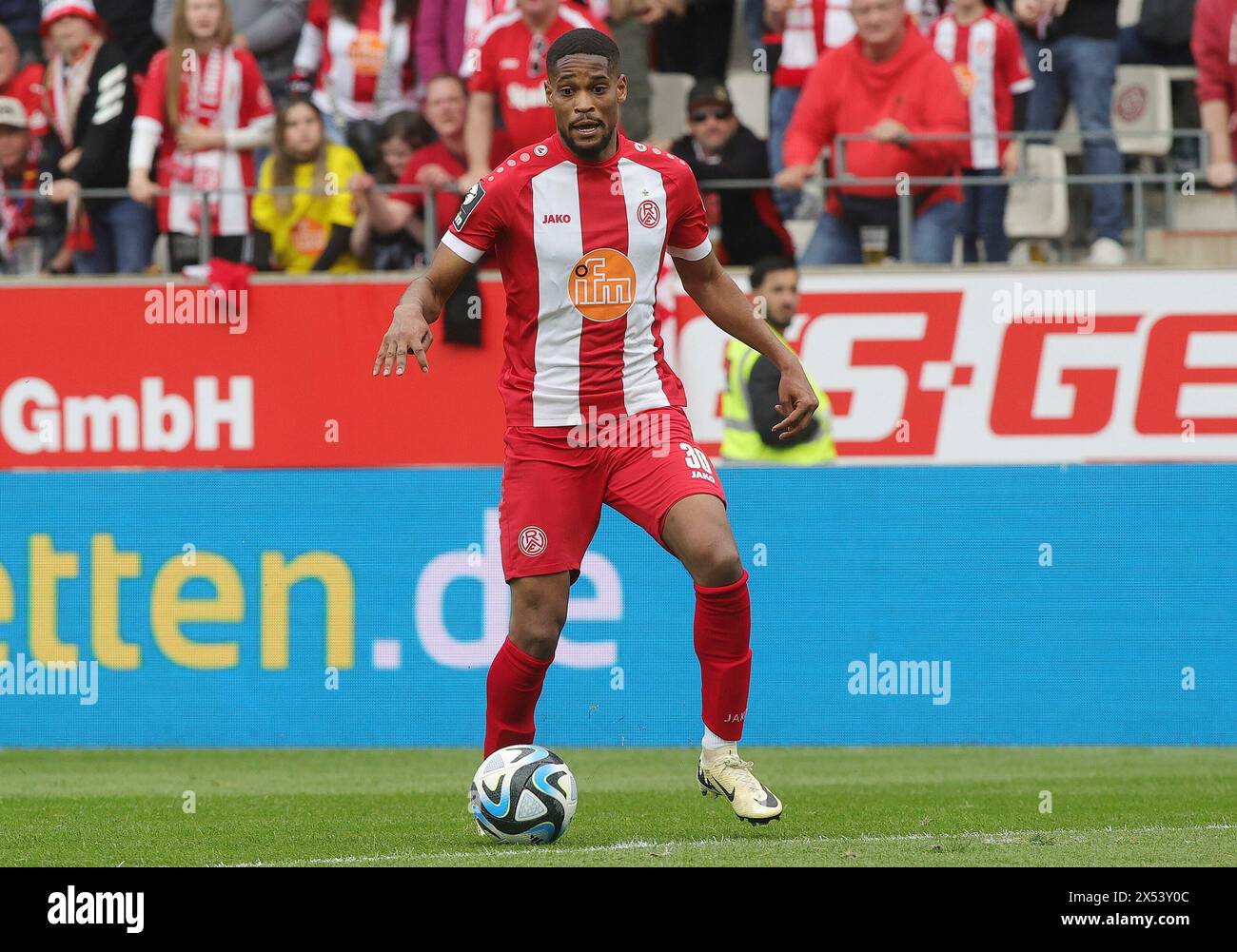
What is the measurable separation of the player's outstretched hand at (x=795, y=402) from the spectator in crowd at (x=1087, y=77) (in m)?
6.52

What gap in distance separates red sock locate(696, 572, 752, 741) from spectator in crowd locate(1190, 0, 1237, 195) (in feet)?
23.7

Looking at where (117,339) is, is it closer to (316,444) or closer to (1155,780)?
(316,444)

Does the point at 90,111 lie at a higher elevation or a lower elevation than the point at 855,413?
higher

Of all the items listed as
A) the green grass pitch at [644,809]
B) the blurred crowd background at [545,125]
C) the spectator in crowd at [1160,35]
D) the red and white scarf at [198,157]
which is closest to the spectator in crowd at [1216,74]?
the blurred crowd background at [545,125]

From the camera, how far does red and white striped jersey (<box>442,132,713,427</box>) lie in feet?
20.3

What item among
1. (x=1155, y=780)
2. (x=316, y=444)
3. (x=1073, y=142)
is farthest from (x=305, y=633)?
(x=1073, y=142)

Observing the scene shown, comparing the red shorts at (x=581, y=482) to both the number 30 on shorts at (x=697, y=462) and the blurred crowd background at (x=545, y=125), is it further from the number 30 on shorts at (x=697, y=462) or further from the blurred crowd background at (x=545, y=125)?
the blurred crowd background at (x=545, y=125)

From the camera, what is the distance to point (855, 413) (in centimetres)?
1243

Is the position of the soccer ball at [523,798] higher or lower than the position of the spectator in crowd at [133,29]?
lower

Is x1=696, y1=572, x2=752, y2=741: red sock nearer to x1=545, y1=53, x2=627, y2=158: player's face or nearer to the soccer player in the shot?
the soccer player

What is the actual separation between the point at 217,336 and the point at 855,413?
398 cm

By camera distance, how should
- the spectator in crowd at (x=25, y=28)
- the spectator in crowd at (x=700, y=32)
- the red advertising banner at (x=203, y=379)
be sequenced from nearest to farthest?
the red advertising banner at (x=203, y=379)
the spectator in crowd at (x=700, y=32)
the spectator in crowd at (x=25, y=28)

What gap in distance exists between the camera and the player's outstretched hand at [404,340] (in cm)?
565

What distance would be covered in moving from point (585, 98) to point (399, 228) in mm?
6432
